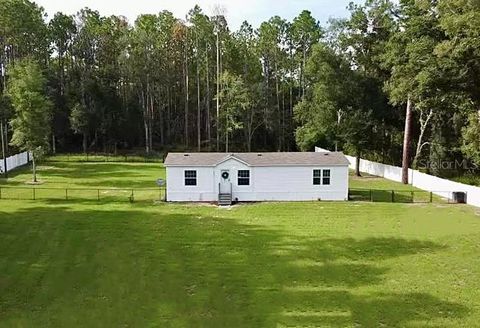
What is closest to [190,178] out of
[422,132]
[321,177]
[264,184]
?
[264,184]

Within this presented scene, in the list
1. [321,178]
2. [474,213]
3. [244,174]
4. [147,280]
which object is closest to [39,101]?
[244,174]

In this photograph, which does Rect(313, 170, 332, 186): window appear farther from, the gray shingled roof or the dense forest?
the dense forest

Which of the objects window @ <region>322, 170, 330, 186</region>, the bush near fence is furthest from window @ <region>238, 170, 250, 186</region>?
the bush near fence

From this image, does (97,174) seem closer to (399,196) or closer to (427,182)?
(399,196)

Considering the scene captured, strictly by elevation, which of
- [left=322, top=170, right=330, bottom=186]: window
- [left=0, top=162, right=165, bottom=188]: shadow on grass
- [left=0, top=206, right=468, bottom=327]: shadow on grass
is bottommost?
[left=0, top=206, right=468, bottom=327]: shadow on grass

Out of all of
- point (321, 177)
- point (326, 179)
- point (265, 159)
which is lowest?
point (326, 179)

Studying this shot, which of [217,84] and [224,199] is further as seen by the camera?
[217,84]

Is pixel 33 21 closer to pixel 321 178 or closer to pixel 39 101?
pixel 39 101
